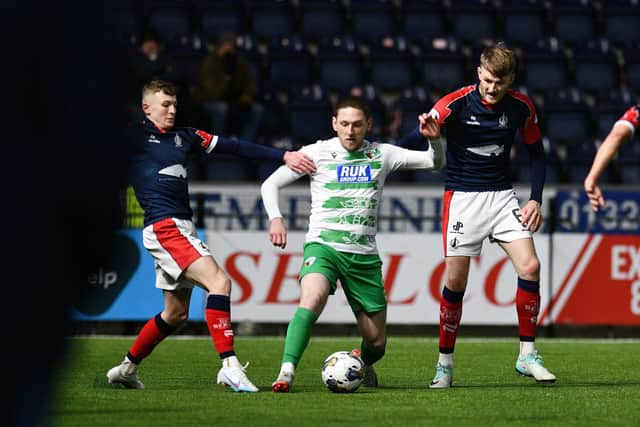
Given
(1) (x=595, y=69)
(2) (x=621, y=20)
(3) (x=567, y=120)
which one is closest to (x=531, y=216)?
(3) (x=567, y=120)

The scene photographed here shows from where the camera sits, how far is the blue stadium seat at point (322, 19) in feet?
56.7

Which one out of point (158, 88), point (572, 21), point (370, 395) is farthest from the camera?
point (572, 21)

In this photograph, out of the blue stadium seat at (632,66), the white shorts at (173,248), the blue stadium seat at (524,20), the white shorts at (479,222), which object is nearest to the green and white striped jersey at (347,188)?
the white shorts at (479,222)

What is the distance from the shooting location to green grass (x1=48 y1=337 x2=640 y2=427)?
5.82 metres

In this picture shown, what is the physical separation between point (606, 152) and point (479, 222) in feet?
6.44

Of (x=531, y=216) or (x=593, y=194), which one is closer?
(x=593, y=194)

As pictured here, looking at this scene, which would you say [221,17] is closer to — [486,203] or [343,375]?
[486,203]

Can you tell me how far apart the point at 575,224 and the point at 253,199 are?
135 inches

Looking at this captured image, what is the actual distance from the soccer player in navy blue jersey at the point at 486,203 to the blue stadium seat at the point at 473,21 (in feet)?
32.4

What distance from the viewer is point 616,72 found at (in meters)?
17.1

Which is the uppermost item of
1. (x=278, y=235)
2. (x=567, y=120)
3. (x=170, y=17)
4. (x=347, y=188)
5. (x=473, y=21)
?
(x=473, y=21)

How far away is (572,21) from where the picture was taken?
17.9 meters

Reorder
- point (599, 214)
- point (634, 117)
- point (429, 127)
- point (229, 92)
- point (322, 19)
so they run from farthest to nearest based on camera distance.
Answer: point (322, 19) < point (229, 92) < point (599, 214) < point (429, 127) < point (634, 117)

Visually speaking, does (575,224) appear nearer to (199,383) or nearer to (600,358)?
(600,358)
